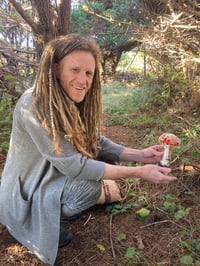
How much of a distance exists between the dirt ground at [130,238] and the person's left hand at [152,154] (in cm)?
34

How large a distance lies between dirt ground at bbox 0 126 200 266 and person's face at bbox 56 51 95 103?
2.85 ft

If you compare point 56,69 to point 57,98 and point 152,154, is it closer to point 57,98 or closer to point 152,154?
point 57,98

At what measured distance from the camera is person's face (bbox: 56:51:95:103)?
1.66 metres

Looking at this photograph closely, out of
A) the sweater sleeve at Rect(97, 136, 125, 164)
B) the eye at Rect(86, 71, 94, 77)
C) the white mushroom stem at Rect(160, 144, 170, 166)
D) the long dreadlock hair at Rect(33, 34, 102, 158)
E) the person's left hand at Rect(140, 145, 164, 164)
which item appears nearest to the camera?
the long dreadlock hair at Rect(33, 34, 102, 158)

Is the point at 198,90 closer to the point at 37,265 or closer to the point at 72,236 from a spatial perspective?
the point at 72,236

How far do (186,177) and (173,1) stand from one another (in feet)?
8.05

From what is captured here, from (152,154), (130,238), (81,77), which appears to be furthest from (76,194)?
(81,77)

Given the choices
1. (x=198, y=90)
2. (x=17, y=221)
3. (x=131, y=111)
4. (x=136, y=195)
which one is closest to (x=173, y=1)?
(x=198, y=90)

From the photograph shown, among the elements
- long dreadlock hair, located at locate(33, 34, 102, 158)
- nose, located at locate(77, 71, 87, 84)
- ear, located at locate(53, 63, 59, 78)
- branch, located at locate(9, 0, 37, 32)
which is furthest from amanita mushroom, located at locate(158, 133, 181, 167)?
branch, located at locate(9, 0, 37, 32)

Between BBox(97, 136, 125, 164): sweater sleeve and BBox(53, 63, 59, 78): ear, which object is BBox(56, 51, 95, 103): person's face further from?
BBox(97, 136, 125, 164): sweater sleeve

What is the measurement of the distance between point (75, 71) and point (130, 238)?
1061mm

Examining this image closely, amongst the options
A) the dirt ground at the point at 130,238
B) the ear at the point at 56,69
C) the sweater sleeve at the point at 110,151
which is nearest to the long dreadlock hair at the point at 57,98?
the ear at the point at 56,69

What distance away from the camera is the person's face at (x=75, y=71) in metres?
1.66

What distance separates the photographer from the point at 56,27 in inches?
123
